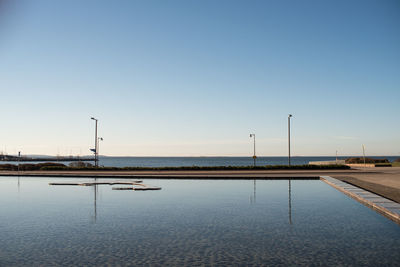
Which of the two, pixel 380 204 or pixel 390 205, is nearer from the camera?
pixel 390 205

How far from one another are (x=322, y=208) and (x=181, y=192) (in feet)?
26.7

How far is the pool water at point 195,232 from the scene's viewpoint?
7574mm

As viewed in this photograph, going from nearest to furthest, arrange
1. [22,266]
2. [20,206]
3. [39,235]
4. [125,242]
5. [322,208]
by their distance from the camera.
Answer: [22,266] < [125,242] < [39,235] < [322,208] < [20,206]

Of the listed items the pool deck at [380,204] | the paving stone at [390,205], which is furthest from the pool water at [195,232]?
the paving stone at [390,205]

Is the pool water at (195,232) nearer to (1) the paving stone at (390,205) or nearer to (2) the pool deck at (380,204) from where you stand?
(2) the pool deck at (380,204)

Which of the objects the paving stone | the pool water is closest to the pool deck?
the paving stone

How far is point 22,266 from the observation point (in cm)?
705

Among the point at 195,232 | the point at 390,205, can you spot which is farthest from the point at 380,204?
the point at 195,232

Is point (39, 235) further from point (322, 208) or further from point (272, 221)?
point (322, 208)

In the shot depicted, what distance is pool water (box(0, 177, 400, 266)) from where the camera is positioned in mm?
7574

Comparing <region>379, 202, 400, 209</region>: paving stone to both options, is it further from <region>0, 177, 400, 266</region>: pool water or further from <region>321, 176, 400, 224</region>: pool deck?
<region>0, 177, 400, 266</region>: pool water

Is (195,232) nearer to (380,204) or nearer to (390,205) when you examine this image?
(380,204)

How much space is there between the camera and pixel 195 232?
10000 millimetres

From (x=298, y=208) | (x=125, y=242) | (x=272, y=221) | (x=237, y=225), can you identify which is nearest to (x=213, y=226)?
(x=237, y=225)
